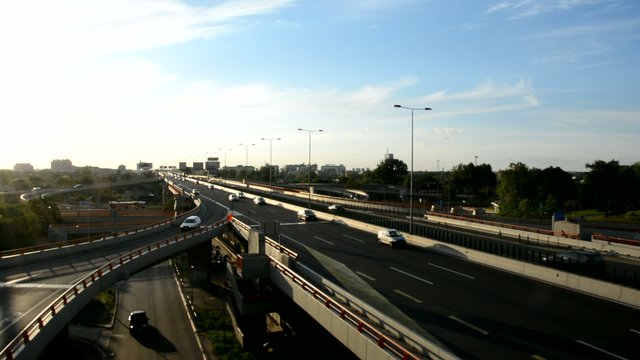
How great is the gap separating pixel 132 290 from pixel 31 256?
63.3ft

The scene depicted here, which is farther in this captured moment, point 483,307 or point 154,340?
point 154,340

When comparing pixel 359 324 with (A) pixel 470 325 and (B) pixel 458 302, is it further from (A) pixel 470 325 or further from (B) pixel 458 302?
(B) pixel 458 302

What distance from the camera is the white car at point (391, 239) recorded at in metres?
36.4

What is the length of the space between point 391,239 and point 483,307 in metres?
17.2

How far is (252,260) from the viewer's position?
2786cm

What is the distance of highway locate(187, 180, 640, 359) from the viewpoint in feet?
49.3

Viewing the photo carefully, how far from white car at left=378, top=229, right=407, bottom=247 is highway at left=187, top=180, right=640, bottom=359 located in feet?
9.89

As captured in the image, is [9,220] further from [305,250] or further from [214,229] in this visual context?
[305,250]

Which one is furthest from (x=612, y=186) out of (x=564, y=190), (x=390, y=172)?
(x=390, y=172)

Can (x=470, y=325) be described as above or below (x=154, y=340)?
above

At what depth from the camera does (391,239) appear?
1444 inches

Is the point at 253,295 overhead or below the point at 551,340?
below

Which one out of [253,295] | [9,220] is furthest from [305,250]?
[9,220]

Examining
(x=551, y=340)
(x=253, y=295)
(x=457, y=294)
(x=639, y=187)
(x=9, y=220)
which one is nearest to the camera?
(x=551, y=340)
